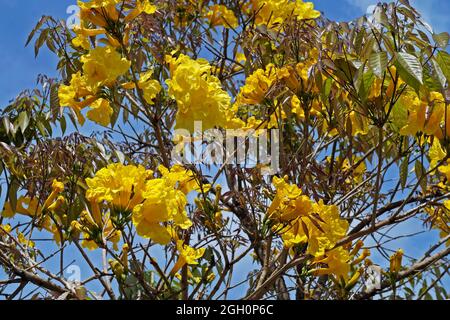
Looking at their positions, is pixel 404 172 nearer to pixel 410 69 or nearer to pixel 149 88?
pixel 410 69

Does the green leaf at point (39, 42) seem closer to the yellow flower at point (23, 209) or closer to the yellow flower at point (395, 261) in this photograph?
the yellow flower at point (23, 209)

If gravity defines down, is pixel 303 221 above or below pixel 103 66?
below

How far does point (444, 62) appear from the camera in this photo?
1688 mm

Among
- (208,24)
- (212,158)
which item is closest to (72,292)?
(212,158)

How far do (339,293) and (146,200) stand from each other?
1.18m

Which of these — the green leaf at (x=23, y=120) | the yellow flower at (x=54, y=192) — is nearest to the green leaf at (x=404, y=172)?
the yellow flower at (x=54, y=192)

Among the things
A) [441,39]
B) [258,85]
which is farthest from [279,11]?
[441,39]

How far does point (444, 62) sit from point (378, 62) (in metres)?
0.22

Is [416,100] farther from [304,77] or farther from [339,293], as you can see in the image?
[339,293]

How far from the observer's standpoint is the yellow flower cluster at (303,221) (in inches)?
79.7

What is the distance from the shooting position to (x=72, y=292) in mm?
2082

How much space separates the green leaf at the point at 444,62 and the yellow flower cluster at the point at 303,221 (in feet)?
1.93

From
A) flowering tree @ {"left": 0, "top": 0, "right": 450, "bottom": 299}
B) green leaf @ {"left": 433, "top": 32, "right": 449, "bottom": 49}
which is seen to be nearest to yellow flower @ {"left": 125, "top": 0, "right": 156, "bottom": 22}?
flowering tree @ {"left": 0, "top": 0, "right": 450, "bottom": 299}

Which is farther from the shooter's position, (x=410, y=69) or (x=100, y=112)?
(x=100, y=112)
